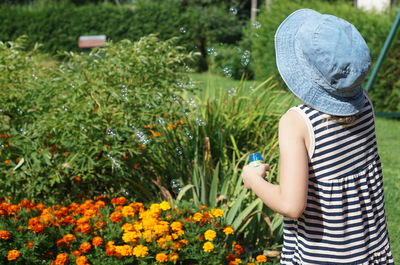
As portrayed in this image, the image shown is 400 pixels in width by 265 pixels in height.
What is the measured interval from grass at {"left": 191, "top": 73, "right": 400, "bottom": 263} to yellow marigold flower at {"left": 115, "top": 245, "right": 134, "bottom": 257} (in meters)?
1.74

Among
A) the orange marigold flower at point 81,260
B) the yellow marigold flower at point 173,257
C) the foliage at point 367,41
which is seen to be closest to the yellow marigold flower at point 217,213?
the yellow marigold flower at point 173,257

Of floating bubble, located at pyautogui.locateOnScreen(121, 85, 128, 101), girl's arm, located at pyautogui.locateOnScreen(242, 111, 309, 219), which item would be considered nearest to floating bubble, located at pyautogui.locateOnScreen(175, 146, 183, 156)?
floating bubble, located at pyautogui.locateOnScreen(121, 85, 128, 101)

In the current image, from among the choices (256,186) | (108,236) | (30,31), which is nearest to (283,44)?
(256,186)

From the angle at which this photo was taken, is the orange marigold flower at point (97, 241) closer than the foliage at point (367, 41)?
Yes

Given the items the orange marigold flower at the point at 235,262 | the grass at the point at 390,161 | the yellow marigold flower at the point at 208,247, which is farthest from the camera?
the grass at the point at 390,161

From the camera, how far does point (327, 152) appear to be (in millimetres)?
1766

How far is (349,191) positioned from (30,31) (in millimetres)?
18003

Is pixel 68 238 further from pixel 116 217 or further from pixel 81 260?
pixel 116 217

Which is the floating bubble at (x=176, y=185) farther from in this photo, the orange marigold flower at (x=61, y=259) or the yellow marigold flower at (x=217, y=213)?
the orange marigold flower at (x=61, y=259)

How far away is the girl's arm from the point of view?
1680mm

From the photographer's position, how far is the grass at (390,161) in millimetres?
4309

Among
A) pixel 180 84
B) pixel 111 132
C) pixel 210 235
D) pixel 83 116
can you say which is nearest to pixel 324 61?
pixel 210 235

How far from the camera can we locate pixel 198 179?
378cm

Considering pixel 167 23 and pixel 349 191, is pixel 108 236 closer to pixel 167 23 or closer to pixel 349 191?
pixel 349 191
